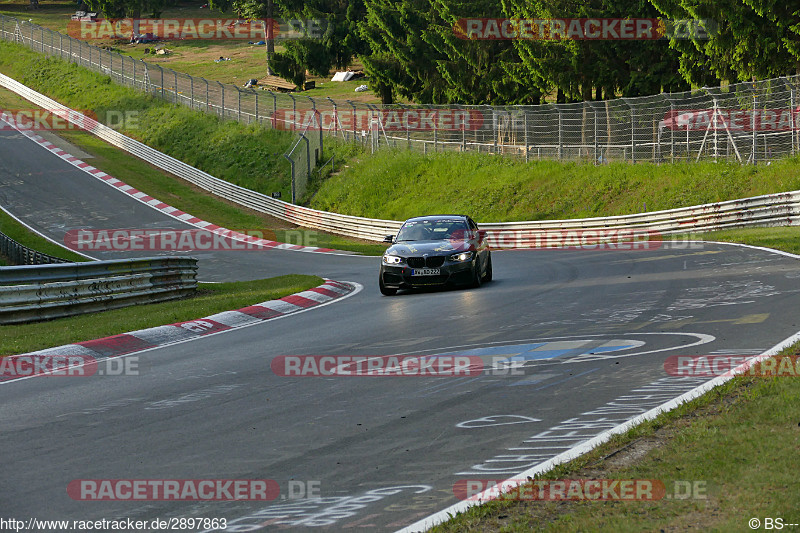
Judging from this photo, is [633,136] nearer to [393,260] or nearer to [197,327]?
[393,260]

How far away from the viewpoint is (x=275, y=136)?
51.7 meters

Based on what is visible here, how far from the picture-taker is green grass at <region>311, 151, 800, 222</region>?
31.5 m

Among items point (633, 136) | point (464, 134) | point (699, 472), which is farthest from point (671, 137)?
point (699, 472)

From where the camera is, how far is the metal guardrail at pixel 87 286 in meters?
14.9

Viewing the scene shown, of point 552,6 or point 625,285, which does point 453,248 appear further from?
point 552,6

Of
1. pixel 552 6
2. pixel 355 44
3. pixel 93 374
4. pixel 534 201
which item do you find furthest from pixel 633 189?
pixel 355 44

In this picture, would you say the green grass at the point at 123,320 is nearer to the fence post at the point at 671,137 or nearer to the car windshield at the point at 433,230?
the car windshield at the point at 433,230

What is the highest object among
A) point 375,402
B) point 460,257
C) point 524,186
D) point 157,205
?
point 524,186

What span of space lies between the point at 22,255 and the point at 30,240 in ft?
30.8

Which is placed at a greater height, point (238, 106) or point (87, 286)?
point (238, 106)

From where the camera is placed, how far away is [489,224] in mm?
34812

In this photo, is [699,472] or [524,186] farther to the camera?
[524,186]

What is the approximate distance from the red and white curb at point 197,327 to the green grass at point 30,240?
15.2 m

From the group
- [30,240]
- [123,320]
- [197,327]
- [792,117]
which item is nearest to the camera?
[197,327]
